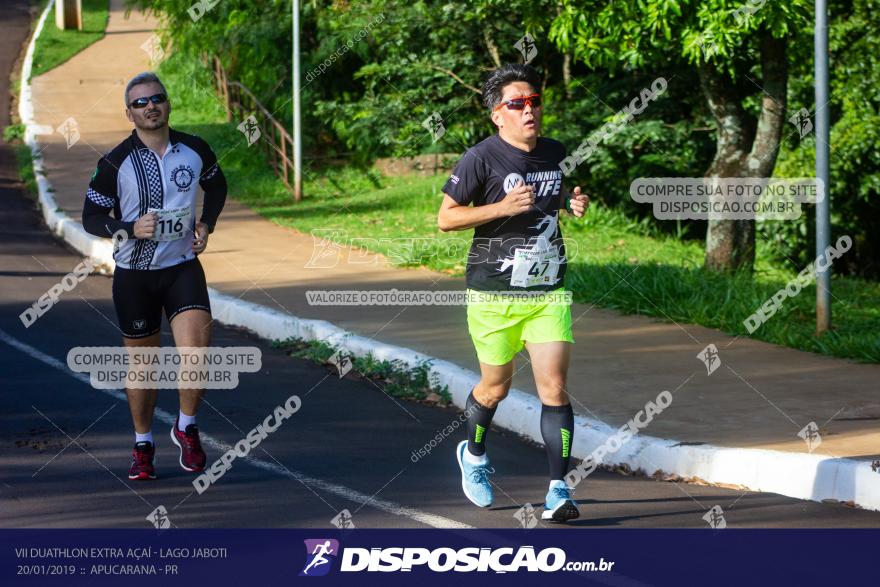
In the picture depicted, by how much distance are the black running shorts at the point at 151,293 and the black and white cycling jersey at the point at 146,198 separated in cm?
5

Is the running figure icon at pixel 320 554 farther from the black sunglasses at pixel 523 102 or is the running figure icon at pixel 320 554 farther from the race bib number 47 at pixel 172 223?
the black sunglasses at pixel 523 102

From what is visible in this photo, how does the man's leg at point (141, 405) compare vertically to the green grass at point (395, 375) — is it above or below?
above

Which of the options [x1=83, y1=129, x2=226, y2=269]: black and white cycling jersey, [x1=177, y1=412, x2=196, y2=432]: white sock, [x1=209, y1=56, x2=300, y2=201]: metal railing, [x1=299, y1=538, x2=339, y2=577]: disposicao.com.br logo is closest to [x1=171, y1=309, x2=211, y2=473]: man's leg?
[x1=177, y1=412, x2=196, y2=432]: white sock

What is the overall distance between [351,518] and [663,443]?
6.57ft

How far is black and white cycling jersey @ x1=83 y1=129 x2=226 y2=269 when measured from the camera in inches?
255

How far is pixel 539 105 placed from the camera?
6062 mm

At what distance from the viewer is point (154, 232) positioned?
636 centimetres

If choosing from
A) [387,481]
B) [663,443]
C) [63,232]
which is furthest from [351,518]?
[63,232]

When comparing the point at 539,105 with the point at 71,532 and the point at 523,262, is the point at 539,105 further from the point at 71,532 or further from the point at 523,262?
the point at 71,532

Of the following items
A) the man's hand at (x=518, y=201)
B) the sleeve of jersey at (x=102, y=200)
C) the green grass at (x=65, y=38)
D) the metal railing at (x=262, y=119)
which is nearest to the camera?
the man's hand at (x=518, y=201)

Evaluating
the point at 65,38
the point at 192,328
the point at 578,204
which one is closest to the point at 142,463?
the point at 192,328

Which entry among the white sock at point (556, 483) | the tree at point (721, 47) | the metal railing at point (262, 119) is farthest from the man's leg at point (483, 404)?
the metal railing at point (262, 119)

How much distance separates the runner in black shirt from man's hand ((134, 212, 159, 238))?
145cm

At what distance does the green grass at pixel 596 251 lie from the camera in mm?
10969
